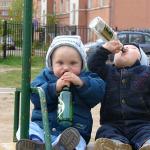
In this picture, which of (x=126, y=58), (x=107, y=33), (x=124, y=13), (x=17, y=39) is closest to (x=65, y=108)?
(x=107, y=33)

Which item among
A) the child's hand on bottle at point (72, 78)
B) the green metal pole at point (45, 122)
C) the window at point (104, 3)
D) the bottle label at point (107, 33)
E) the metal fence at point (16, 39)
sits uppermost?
the window at point (104, 3)

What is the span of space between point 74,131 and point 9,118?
4.82 metres

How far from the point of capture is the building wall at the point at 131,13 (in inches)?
1458

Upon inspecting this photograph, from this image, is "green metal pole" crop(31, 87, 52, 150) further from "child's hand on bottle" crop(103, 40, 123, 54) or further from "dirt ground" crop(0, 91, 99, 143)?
"dirt ground" crop(0, 91, 99, 143)

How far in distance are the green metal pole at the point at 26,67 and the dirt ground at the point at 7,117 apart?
7.20ft

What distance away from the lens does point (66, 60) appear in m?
3.30

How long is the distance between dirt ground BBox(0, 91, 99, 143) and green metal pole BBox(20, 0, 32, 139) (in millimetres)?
2193

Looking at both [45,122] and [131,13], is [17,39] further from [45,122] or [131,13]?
[45,122]

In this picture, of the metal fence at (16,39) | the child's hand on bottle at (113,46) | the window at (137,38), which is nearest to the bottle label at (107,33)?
the child's hand on bottle at (113,46)

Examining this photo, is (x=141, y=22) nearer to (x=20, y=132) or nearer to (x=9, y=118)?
(x=9, y=118)

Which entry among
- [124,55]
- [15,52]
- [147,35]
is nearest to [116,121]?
[124,55]

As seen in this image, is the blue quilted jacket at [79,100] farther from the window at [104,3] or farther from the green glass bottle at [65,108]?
the window at [104,3]

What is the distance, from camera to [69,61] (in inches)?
130

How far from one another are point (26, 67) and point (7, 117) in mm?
4931
